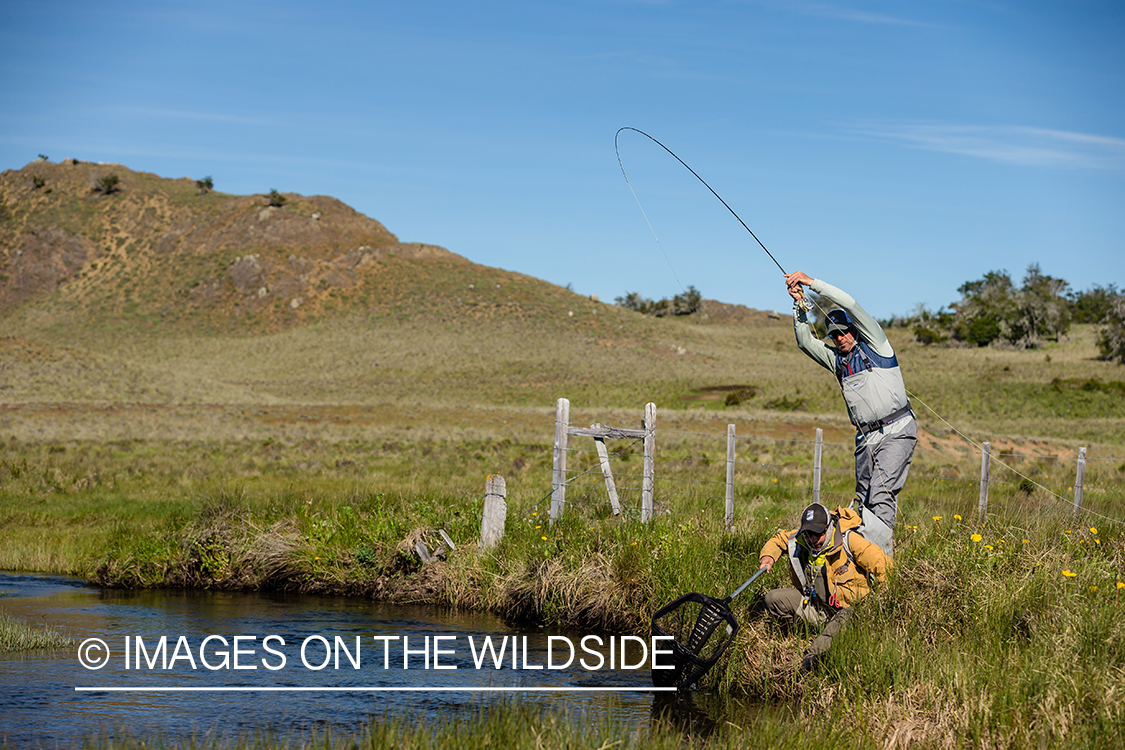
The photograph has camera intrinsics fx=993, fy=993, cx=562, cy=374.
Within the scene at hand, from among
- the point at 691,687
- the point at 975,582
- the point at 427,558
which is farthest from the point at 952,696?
the point at 427,558

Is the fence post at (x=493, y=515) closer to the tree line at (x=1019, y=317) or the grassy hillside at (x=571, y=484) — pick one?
the grassy hillside at (x=571, y=484)

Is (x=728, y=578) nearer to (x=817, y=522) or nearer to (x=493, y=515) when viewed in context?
(x=817, y=522)

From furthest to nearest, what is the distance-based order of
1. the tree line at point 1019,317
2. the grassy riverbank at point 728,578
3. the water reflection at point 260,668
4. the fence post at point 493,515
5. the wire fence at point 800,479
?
the tree line at point 1019,317 < the wire fence at point 800,479 < the fence post at point 493,515 < the water reflection at point 260,668 < the grassy riverbank at point 728,578

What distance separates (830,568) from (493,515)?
521 centimetres

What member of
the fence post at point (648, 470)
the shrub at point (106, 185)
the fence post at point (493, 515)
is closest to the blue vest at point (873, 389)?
the fence post at point (648, 470)

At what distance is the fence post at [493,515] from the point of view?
466 inches

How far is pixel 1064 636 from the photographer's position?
668 centimetres

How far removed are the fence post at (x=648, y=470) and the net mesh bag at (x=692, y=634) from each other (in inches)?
118

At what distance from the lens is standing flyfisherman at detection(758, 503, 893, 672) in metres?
7.50

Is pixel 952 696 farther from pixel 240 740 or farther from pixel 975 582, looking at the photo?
pixel 240 740

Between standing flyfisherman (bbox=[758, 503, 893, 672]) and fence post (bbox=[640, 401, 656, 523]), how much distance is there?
4.14m

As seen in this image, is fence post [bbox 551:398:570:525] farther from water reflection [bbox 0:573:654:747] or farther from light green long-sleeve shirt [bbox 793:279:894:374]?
light green long-sleeve shirt [bbox 793:279:894:374]

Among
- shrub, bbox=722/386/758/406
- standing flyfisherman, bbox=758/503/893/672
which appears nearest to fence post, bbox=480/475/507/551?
standing flyfisherman, bbox=758/503/893/672

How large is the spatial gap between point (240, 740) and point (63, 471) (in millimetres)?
16610
